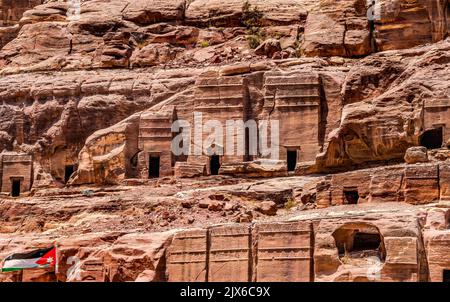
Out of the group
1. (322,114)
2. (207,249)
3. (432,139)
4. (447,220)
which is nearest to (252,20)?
(322,114)

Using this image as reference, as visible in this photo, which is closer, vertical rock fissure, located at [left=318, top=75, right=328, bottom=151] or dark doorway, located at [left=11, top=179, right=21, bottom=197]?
vertical rock fissure, located at [left=318, top=75, right=328, bottom=151]

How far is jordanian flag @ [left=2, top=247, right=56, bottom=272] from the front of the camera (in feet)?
166

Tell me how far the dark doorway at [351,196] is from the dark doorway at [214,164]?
897cm

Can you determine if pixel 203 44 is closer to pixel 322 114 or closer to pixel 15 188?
pixel 322 114

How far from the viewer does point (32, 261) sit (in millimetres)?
50500

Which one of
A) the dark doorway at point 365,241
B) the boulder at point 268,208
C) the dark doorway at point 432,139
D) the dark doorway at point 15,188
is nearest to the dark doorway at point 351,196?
the dark doorway at point 365,241

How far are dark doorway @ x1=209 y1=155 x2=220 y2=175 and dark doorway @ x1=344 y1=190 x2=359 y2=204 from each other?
897 centimetres

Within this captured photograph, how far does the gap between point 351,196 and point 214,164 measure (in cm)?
958

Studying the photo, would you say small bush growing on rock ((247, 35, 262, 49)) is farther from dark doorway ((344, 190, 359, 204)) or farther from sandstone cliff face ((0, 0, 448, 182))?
dark doorway ((344, 190, 359, 204))

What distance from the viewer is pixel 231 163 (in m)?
57.5

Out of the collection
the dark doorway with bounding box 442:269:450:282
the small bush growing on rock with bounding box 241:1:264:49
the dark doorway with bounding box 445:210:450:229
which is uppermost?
the small bush growing on rock with bounding box 241:1:264:49

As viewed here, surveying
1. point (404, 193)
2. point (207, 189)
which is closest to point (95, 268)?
point (207, 189)

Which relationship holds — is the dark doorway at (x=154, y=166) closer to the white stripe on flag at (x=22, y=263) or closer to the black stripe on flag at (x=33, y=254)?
the black stripe on flag at (x=33, y=254)

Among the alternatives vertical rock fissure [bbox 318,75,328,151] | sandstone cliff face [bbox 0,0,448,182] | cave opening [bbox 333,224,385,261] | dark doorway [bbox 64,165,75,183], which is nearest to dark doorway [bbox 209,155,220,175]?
sandstone cliff face [bbox 0,0,448,182]
